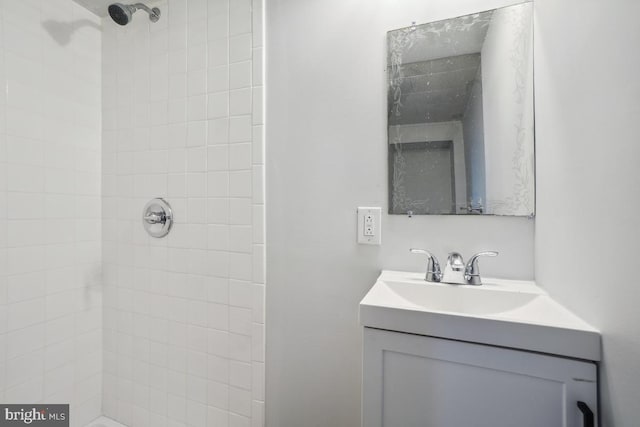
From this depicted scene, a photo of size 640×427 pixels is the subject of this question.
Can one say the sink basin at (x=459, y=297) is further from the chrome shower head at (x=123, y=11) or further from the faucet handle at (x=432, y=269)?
the chrome shower head at (x=123, y=11)

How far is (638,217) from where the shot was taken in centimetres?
47

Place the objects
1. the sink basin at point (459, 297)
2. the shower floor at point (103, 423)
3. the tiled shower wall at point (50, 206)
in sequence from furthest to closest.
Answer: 1. the shower floor at point (103, 423)
2. the tiled shower wall at point (50, 206)
3. the sink basin at point (459, 297)

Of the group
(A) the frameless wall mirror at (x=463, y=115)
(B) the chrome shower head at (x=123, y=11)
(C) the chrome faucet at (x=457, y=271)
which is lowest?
(C) the chrome faucet at (x=457, y=271)

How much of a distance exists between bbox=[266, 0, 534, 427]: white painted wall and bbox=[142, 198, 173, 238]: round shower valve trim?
51cm

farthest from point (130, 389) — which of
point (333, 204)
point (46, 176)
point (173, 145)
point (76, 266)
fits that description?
point (333, 204)

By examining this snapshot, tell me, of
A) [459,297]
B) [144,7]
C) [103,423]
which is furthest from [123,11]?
[103,423]

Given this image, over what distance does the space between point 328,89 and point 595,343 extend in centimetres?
105

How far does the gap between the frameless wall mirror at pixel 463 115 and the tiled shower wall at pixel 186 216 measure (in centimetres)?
57

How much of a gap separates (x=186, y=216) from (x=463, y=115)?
3.92ft

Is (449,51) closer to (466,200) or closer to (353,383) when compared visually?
(466,200)

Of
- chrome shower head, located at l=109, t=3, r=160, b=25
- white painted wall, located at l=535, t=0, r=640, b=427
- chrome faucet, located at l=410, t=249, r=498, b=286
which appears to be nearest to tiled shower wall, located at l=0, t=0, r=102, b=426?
chrome shower head, located at l=109, t=3, r=160, b=25

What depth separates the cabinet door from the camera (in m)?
0.58

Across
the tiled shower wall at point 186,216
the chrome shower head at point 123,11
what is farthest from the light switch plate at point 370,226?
the chrome shower head at point 123,11

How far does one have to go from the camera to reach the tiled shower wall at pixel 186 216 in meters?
1.18
